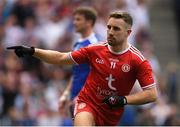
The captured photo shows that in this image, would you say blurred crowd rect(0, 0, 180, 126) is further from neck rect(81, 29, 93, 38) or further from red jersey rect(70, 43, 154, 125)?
red jersey rect(70, 43, 154, 125)

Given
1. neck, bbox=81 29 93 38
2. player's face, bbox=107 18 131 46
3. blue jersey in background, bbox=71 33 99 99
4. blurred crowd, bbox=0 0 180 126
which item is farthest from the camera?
blurred crowd, bbox=0 0 180 126

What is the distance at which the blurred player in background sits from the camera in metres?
10.5

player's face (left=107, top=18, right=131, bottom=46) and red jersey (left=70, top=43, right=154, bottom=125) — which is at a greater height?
player's face (left=107, top=18, right=131, bottom=46)

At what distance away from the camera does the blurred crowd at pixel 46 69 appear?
13922mm

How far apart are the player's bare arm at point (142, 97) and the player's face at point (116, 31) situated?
657 mm

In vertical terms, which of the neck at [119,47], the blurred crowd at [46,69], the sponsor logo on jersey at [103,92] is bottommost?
the blurred crowd at [46,69]

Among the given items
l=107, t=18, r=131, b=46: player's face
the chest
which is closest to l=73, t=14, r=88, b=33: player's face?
the chest

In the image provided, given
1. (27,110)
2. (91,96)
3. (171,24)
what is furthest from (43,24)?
(91,96)

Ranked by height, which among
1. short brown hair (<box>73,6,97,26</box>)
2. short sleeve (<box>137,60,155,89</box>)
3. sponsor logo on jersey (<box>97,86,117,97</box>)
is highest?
short brown hair (<box>73,6,97,26</box>)

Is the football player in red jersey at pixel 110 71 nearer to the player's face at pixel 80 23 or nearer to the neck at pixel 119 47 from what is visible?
the neck at pixel 119 47

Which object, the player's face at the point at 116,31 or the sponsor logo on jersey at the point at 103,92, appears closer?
the player's face at the point at 116,31

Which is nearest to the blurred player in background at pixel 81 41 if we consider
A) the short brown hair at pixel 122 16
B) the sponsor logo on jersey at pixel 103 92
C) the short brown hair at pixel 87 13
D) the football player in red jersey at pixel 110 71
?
the short brown hair at pixel 87 13

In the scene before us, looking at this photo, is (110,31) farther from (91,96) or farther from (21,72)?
(21,72)

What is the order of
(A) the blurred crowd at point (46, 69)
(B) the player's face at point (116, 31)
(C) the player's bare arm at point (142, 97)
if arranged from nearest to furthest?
(C) the player's bare arm at point (142, 97), (B) the player's face at point (116, 31), (A) the blurred crowd at point (46, 69)
